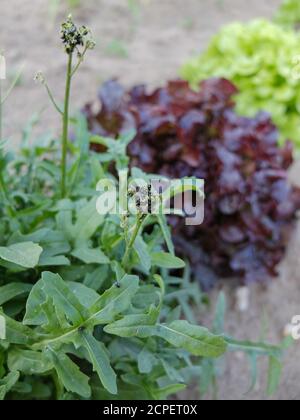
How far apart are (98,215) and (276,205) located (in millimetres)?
1117

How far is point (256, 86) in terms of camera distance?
3227 mm

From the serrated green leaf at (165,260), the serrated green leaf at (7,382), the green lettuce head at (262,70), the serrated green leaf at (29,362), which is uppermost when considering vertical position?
the green lettuce head at (262,70)

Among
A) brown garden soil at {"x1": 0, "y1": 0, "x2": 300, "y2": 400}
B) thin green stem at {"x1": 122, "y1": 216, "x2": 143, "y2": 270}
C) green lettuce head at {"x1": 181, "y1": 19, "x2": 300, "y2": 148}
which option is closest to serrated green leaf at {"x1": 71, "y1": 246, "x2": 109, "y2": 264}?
thin green stem at {"x1": 122, "y1": 216, "x2": 143, "y2": 270}

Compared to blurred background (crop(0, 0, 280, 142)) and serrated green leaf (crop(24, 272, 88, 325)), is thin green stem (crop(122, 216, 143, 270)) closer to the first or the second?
serrated green leaf (crop(24, 272, 88, 325))

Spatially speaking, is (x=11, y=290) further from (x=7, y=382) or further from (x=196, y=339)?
(x=196, y=339)

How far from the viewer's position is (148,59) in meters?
3.86

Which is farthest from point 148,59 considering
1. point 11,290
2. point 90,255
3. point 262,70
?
point 11,290

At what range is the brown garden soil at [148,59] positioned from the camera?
2.42m

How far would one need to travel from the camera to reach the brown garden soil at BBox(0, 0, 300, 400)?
242cm

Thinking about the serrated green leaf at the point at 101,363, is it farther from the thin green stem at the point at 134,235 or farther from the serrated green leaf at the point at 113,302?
the thin green stem at the point at 134,235

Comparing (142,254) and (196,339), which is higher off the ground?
(142,254)

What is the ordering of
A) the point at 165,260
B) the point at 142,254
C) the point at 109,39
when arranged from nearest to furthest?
the point at 142,254
the point at 165,260
the point at 109,39

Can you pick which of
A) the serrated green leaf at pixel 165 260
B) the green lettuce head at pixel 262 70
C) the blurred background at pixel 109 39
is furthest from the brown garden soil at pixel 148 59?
the serrated green leaf at pixel 165 260
